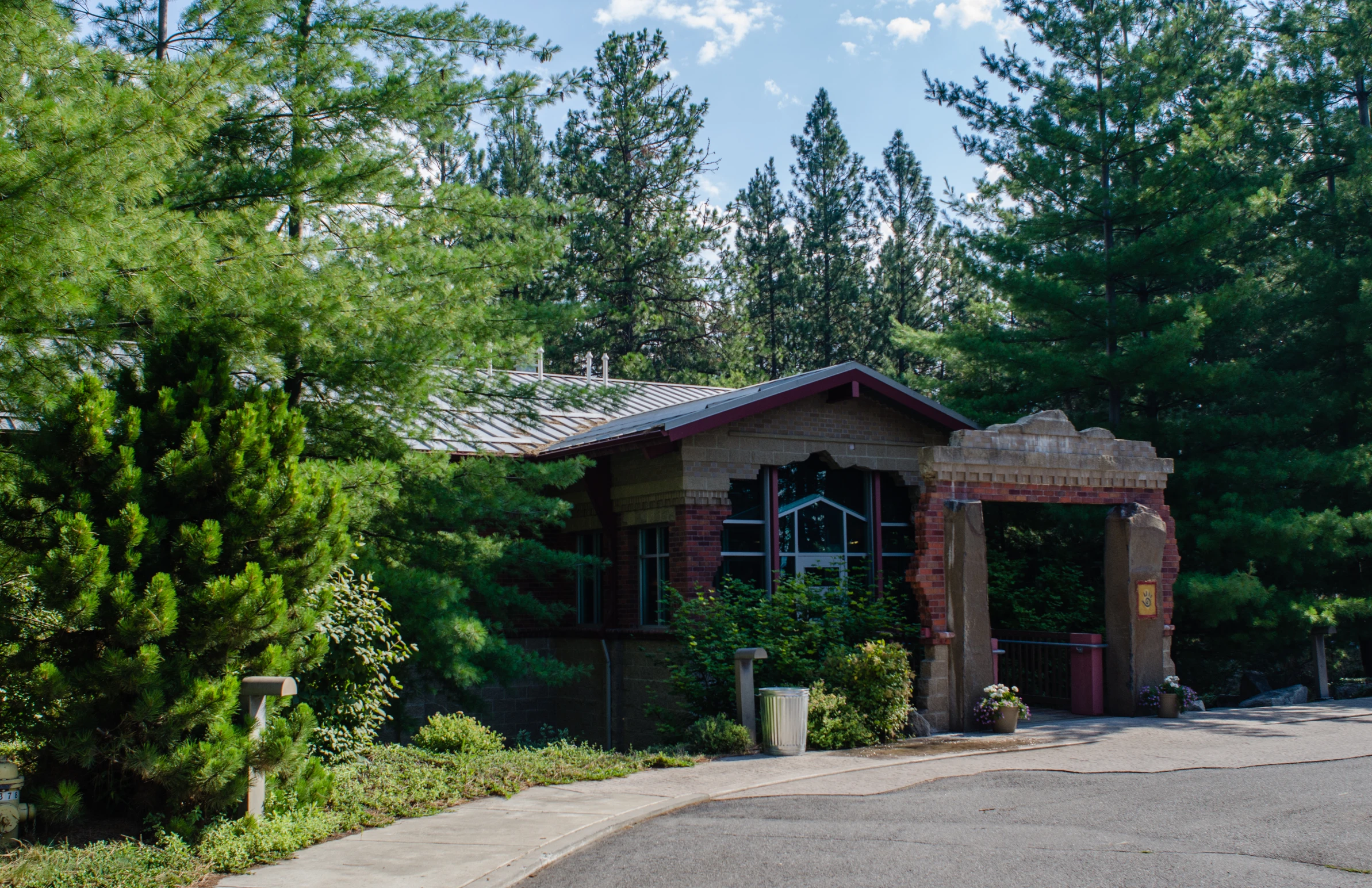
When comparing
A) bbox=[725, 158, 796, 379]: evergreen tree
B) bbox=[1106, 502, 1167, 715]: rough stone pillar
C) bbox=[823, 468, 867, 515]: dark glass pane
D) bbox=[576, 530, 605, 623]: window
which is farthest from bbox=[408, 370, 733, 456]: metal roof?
bbox=[725, 158, 796, 379]: evergreen tree

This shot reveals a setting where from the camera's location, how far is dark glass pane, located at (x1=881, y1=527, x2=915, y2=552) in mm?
17688

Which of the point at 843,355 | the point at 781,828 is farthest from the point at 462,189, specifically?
the point at 843,355

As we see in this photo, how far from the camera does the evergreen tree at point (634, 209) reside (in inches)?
1373

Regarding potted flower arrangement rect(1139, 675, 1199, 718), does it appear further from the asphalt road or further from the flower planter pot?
the asphalt road

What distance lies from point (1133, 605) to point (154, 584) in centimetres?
1197

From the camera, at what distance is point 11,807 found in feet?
Result: 23.9

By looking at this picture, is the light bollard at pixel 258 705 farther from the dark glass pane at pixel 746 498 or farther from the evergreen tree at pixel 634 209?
the evergreen tree at pixel 634 209

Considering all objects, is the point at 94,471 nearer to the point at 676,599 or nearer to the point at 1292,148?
the point at 676,599

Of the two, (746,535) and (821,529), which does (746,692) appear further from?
(821,529)

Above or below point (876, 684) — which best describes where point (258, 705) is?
above

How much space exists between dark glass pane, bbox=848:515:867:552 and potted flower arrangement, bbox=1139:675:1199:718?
447cm

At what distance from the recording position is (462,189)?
502 inches

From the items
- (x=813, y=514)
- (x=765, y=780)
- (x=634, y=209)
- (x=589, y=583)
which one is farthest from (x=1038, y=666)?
(x=634, y=209)

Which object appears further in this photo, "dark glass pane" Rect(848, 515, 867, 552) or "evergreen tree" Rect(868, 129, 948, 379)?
"evergreen tree" Rect(868, 129, 948, 379)
